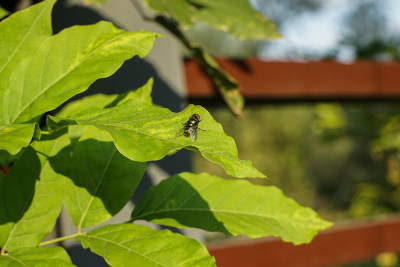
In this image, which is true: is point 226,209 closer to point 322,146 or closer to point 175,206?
point 175,206

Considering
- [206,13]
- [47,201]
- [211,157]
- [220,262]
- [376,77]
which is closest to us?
[211,157]

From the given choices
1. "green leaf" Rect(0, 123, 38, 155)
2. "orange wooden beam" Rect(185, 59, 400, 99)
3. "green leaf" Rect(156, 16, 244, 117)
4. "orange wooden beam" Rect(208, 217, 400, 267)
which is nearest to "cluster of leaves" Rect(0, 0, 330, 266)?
"green leaf" Rect(0, 123, 38, 155)

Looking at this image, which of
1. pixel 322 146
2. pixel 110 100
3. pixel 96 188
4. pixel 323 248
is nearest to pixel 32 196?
pixel 96 188

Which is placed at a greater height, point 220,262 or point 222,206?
point 222,206

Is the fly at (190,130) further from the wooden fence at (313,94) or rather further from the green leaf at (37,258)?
the wooden fence at (313,94)

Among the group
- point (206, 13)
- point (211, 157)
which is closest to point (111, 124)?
point (211, 157)

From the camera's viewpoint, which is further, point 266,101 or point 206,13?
point 266,101

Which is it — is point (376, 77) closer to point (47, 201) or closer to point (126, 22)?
point (126, 22)

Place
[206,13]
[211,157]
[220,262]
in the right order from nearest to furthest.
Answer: [211,157], [206,13], [220,262]

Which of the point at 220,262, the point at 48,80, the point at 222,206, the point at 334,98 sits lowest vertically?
the point at 220,262
